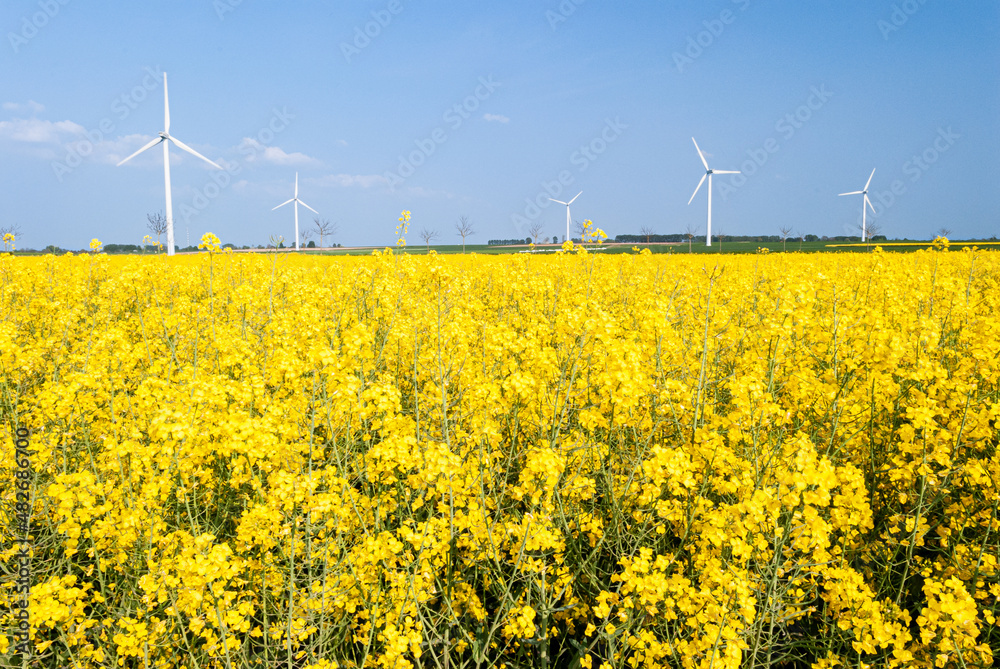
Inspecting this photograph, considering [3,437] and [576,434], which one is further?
[3,437]

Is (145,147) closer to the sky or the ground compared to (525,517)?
closer to the sky

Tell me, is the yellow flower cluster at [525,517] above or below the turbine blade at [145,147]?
below

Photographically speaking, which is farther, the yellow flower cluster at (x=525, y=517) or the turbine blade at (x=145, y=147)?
the turbine blade at (x=145, y=147)

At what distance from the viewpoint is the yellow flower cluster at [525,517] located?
2373 millimetres

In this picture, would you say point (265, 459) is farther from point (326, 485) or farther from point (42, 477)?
point (42, 477)

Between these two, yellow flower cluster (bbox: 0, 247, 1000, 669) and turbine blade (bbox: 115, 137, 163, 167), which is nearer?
yellow flower cluster (bbox: 0, 247, 1000, 669)

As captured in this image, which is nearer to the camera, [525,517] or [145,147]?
[525,517]

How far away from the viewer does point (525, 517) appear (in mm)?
2477

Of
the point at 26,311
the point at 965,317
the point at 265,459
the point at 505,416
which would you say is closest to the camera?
the point at 265,459

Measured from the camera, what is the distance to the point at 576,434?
3.32 meters

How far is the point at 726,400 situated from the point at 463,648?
3685mm

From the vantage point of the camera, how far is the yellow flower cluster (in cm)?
237

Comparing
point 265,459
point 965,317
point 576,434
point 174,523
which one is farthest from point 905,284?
point 174,523

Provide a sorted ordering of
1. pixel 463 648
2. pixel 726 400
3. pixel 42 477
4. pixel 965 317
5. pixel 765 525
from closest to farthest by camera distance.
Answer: pixel 765 525, pixel 463 648, pixel 42 477, pixel 726 400, pixel 965 317
